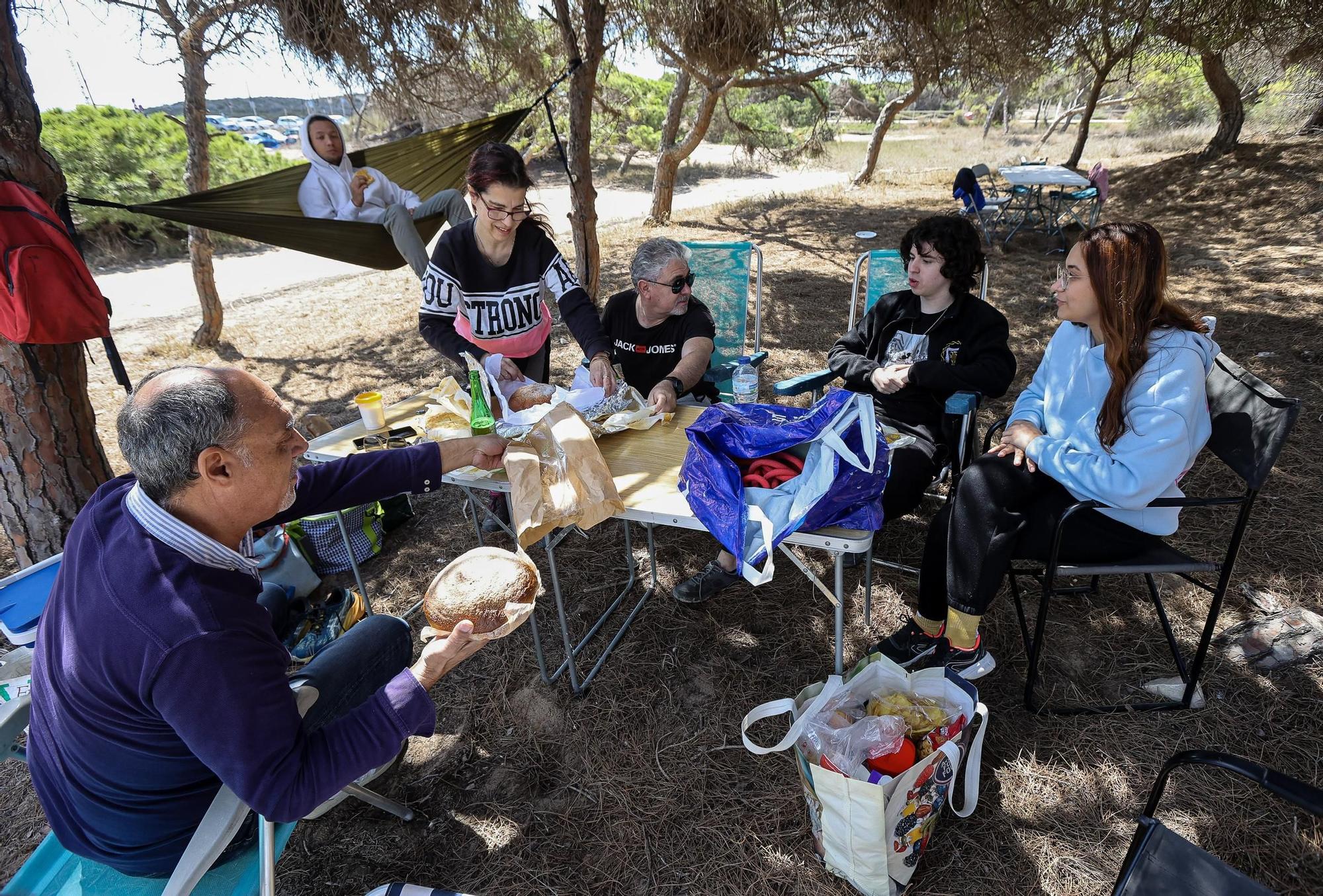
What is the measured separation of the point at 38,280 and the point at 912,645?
295cm

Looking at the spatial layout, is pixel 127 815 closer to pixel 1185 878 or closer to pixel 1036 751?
pixel 1185 878

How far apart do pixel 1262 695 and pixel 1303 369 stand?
9.05ft

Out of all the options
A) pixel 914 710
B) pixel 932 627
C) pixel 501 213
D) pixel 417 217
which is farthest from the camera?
pixel 417 217

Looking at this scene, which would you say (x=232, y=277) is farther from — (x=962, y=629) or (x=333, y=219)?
(x=962, y=629)

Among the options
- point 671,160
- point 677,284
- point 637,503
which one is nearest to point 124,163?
point 671,160

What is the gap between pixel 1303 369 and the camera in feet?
12.1

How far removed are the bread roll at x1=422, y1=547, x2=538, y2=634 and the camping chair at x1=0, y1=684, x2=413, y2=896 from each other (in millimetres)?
289

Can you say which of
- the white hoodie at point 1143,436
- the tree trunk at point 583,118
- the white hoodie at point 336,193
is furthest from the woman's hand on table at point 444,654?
the white hoodie at point 336,193

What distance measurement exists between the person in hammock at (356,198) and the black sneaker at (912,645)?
138 inches

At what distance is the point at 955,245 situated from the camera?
2.29 meters

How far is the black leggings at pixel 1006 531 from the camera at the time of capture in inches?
70.4

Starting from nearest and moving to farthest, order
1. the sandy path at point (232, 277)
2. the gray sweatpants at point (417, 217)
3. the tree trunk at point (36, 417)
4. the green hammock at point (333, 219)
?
the tree trunk at point (36, 417) → the green hammock at point (333, 219) → the gray sweatpants at point (417, 217) → the sandy path at point (232, 277)

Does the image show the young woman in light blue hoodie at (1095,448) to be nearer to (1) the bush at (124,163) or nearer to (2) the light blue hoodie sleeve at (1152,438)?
(2) the light blue hoodie sleeve at (1152,438)

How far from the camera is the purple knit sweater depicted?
98 cm
